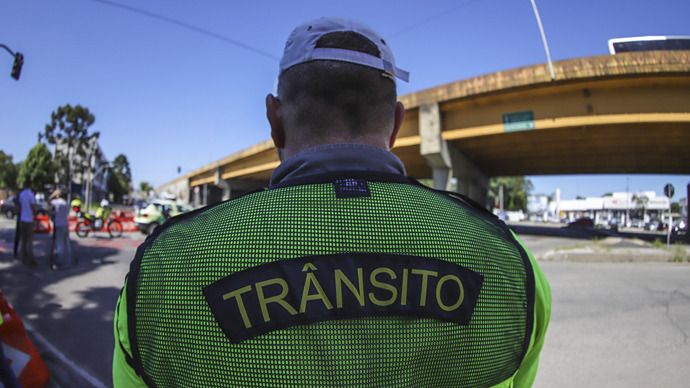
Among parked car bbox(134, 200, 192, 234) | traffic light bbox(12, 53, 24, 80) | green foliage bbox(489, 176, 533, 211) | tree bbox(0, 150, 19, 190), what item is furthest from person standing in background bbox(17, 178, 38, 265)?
green foliage bbox(489, 176, 533, 211)

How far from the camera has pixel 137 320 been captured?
0.83 metres

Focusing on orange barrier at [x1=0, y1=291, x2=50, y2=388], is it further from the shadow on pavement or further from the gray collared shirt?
the gray collared shirt

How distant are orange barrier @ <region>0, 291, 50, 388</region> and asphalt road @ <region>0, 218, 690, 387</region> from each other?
0.40ft

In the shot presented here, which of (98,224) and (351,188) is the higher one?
(351,188)

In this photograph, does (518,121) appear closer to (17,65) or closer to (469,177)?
(469,177)

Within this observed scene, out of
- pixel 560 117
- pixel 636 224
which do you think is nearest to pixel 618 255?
pixel 560 117

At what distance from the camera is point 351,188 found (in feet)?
2.91

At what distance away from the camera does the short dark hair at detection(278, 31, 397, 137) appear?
3.42ft

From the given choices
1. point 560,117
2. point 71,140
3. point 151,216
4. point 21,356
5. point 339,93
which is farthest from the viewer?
point 71,140

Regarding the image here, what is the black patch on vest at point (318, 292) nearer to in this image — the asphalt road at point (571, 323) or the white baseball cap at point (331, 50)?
the white baseball cap at point (331, 50)

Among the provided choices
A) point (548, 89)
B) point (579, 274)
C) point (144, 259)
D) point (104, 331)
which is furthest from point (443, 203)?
point (548, 89)

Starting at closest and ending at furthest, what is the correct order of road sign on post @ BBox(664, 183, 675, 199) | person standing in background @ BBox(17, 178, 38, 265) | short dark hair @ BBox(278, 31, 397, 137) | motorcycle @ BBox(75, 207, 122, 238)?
1. short dark hair @ BBox(278, 31, 397, 137)
2. person standing in background @ BBox(17, 178, 38, 265)
3. motorcycle @ BBox(75, 207, 122, 238)
4. road sign on post @ BBox(664, 183, 675, 199)

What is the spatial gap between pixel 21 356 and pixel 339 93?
11.6 feet

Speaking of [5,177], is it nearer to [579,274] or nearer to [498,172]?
[498,172]
